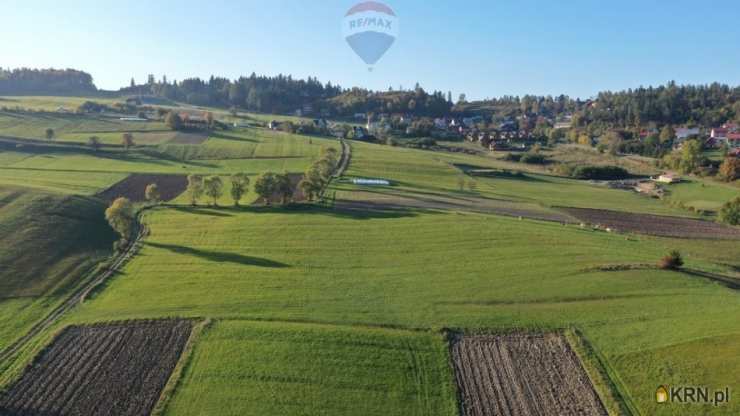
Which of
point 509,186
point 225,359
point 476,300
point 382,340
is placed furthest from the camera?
point 509,186

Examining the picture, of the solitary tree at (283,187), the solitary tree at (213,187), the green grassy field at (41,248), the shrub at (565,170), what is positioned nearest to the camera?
the green grassy field at (41,248)

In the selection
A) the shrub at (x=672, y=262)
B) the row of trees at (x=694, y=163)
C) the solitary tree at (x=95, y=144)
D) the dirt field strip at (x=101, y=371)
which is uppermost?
the row of trees at (x=694, y=163)

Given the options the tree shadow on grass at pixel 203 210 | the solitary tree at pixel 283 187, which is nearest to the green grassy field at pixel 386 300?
the tree shadow on grass at pixel 203 210

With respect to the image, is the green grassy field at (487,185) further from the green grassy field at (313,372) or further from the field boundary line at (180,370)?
the green grassy field at (313,372)

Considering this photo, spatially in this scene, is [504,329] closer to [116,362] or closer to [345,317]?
[345,317]

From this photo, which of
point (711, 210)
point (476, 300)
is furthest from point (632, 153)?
point (476, 300)

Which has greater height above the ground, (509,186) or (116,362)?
(509,186)

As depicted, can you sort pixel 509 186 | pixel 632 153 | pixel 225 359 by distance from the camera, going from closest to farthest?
pixel 225 359 < pixel 509 186 < pixel 632 153
